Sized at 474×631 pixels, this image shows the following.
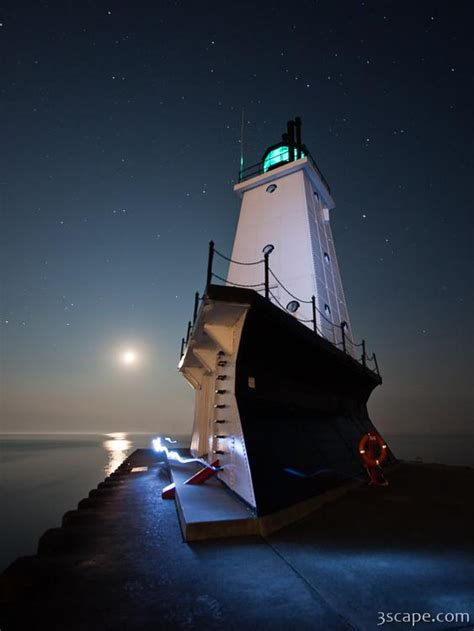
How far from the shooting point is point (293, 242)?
11.8m

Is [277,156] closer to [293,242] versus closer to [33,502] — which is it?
[293,242]

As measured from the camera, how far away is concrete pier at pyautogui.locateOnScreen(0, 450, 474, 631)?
2.59 metres

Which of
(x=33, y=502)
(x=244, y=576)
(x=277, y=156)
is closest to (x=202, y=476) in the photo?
(x=244, y=576)

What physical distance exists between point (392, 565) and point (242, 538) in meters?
1.86

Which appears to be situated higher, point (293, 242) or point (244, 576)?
point (293, 242)

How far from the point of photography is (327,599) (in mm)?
2822

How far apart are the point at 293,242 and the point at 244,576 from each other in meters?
10.2

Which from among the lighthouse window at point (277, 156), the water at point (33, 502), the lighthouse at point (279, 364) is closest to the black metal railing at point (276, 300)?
the lighthouse at point (279, 364)

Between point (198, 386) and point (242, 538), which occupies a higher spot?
point (198, 386)

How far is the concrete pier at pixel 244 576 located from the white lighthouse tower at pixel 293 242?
6.21m

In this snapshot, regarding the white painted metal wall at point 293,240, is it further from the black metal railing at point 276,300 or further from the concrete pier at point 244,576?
the concrete pier at point 244,576

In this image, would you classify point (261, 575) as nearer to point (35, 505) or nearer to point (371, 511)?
point (371, 511)

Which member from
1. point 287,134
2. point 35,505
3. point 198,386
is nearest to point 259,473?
point 198,386

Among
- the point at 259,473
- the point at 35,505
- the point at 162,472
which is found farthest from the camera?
the point at 35,505
